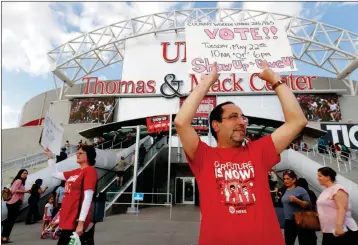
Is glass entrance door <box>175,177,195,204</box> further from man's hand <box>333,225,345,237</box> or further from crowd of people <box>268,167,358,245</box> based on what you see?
man's hand <box>333,225,345,237</box>

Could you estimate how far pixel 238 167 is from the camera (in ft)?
5.80

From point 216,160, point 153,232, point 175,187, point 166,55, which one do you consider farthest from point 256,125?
point 216,160

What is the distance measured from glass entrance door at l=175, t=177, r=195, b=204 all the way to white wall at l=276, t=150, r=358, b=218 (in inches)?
282

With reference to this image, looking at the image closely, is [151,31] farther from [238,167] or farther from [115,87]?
[238,167]

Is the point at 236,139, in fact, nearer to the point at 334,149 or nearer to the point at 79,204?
the point at 79,204

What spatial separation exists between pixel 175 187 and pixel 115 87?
11637 millimetres

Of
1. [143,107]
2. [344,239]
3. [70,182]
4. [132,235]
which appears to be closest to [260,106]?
[143,107]

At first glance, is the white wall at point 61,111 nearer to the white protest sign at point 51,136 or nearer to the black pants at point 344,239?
the white protest sign at point 51,136

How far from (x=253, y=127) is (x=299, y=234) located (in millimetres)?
19574

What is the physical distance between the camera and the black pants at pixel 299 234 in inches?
131

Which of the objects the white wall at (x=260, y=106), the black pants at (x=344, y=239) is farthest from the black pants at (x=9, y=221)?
the white wall at (x=260, y=106)

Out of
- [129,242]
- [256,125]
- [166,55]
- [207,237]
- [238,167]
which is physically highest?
[166,55]

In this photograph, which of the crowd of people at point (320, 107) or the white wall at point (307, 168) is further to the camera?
the crowd of people at point (320, 107)

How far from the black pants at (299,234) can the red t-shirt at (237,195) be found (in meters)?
2.11
